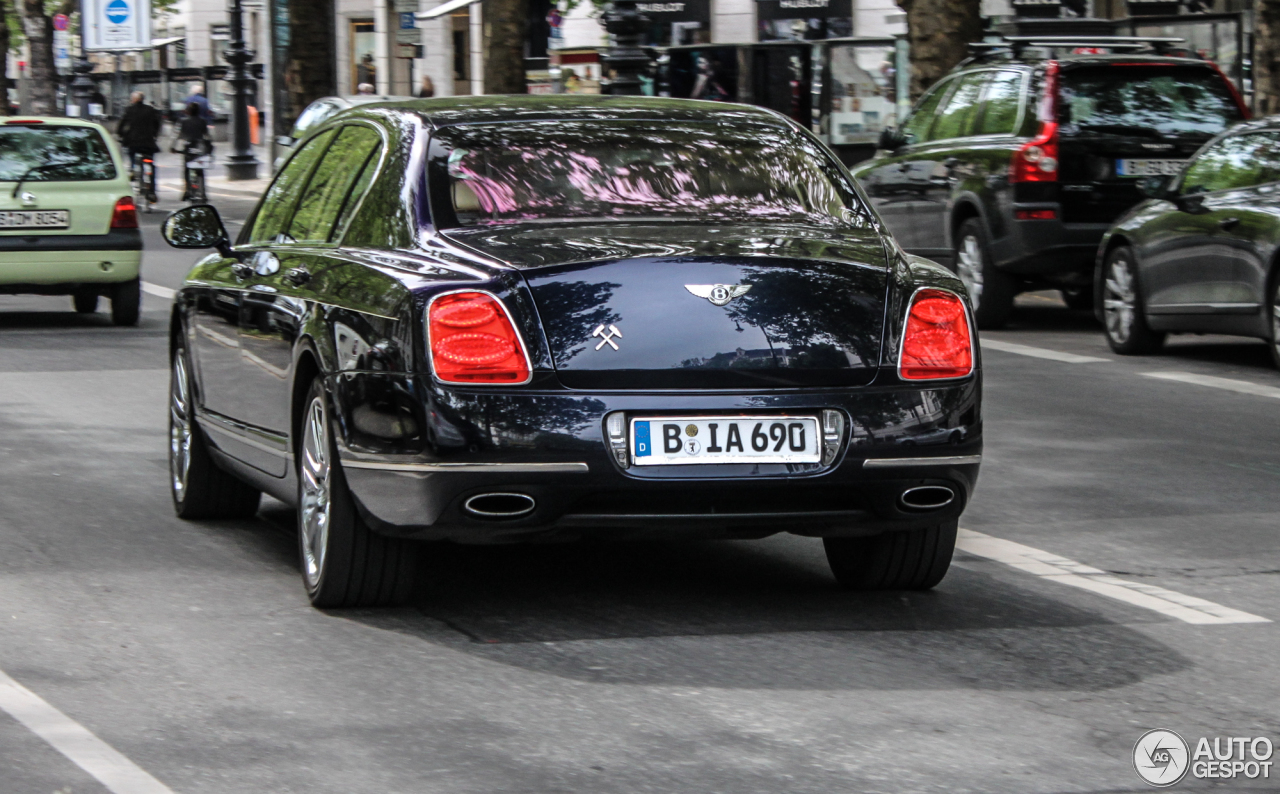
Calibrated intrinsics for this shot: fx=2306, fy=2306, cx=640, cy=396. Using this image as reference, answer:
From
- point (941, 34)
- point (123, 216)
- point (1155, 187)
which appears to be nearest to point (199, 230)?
point (1155, 187)

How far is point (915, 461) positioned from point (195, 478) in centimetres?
304

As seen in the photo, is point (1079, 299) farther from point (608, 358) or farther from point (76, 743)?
point (76, 743)

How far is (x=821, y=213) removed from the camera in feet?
21.8

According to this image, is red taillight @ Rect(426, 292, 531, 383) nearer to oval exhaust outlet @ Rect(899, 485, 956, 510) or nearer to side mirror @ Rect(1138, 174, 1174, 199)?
oval exhaust outlet @ Rect(899, 485, 956, 510)

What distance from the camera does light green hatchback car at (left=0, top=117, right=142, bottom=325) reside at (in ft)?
54.6

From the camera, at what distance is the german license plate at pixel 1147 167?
1555 centimetres

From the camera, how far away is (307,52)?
124 ft

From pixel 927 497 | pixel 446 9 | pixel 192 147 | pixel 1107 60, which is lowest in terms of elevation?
pixel 927 497

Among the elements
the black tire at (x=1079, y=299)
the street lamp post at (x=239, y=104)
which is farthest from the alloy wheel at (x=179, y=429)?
the street lamp post at (x=239, y=104)

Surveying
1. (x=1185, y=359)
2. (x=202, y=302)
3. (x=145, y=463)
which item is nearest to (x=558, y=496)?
(x=202, y=302)

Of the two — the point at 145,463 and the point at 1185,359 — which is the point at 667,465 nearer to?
the point at 145,463

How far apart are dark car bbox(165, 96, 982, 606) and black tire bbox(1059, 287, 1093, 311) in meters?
11.3

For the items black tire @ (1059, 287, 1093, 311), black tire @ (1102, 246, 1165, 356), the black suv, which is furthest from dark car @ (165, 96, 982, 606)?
black tire @ (1059, 287, 1093, 311)

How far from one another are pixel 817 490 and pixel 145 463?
449 centimetres
